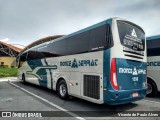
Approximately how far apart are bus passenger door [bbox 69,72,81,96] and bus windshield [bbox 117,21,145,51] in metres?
2.17

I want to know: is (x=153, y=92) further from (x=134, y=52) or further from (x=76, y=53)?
(x=76, y=53)

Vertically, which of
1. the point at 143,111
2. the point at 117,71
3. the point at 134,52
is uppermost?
the point at 134,52

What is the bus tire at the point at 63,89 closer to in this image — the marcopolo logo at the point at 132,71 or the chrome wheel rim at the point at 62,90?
the chrome wheel rim at the point at 62,90

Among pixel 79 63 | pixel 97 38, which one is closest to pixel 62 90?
pixel 79 63

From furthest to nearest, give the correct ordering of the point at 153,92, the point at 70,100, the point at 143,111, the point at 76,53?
the point at 153,92 < the point at 70,100 < the point at 76,53 < the point at 143,111

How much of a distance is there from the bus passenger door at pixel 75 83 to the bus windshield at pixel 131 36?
2.17m

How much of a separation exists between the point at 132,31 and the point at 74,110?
137 inches

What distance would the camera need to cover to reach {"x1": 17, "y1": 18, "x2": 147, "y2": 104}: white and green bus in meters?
5.49

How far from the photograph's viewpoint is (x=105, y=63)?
553 centimetres

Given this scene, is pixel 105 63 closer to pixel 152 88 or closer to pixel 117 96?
pixel 117 96

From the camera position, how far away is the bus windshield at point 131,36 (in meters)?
5.87

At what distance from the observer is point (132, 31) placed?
632 cm

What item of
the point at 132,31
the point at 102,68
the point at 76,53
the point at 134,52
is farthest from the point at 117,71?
the point at 76,53

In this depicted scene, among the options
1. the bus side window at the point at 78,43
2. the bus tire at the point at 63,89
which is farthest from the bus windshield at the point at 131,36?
the bus tire at the point at 63,89
